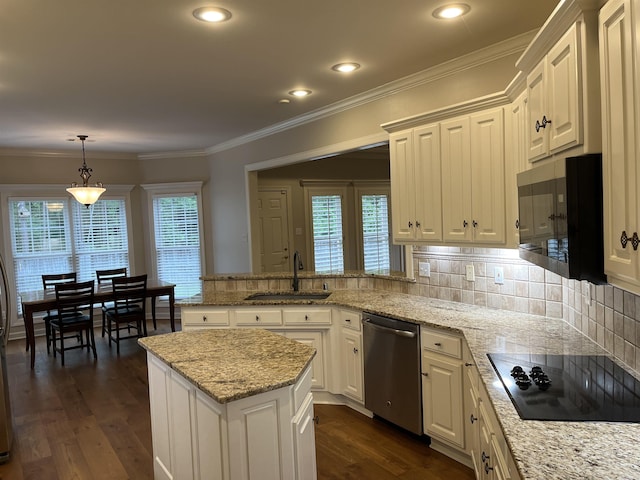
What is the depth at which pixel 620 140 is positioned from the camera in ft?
4.73

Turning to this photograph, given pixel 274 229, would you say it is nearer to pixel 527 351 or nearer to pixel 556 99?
pixel 527 351

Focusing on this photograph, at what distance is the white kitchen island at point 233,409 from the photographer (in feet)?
6.26

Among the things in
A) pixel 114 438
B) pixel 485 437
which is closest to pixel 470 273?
pixel 485 437

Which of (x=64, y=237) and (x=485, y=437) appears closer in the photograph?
(x=485, y=437)

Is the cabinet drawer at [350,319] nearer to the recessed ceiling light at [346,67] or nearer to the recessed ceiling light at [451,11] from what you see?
the recessed ceiling light at [346,67]

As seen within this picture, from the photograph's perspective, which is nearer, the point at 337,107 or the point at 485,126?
the point at 485,126

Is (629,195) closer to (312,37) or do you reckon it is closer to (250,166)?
(312,37)

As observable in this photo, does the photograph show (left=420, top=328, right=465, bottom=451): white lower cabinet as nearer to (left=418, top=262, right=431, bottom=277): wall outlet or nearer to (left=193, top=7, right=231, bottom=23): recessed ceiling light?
(left=418, top=262, right=431, bottom=277): wall outlet

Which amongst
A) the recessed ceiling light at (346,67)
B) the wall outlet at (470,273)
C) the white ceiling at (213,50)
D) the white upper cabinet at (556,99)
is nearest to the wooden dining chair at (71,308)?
the white ceiling at (213,50)

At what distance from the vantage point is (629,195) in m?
1.39

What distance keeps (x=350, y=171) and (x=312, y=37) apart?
17.2 feet

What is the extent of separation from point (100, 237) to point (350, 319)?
209 inches

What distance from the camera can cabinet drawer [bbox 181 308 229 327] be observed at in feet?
13.5

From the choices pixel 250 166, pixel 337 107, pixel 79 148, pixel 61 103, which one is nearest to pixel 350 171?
pixel 250 166
